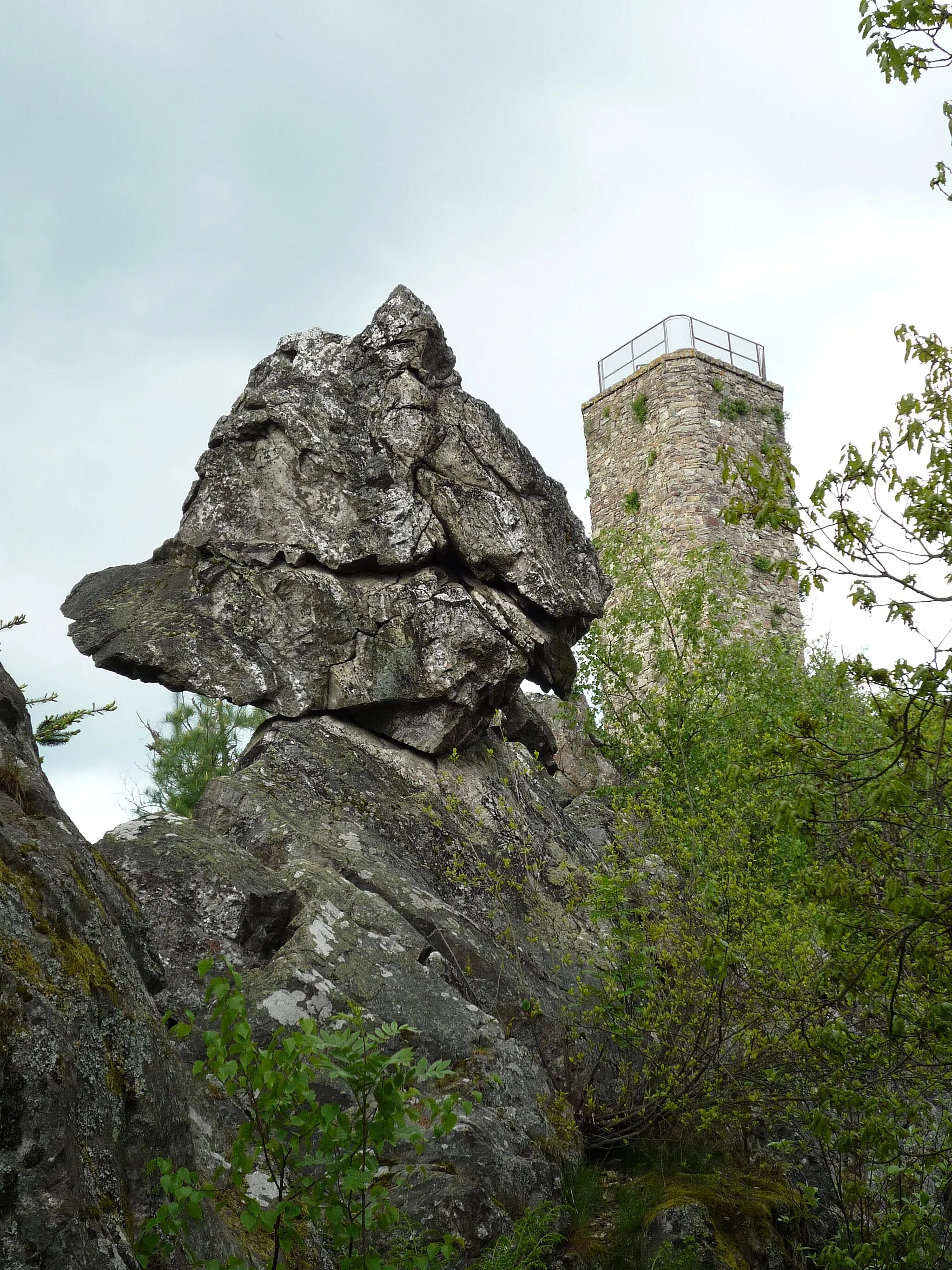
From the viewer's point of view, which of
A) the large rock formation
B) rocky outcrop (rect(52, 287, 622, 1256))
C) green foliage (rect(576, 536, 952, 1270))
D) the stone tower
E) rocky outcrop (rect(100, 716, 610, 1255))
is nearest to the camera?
green foliage (rect(576, 536, 952, 1270))

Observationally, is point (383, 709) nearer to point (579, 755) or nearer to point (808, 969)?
point (808, 969)

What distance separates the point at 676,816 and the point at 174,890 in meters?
4.03

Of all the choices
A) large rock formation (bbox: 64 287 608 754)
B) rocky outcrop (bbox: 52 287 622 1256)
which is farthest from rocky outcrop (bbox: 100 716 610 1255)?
large rock formation (bbox: 64 287 608 754)

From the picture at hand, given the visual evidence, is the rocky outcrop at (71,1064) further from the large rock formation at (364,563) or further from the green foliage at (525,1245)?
the large rock formation at (364,563)

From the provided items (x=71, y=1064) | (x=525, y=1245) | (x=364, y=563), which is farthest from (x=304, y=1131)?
(x=364, y=563)

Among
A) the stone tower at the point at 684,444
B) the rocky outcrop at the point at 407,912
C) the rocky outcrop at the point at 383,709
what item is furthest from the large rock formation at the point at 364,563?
the stone tower at the point at 684,444

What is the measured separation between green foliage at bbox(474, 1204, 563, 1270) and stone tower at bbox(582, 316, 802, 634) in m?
18.4

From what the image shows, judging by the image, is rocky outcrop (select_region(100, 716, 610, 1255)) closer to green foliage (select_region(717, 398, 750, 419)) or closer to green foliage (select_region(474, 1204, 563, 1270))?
green foliage (select_region(474, 1204, 563, 1270))

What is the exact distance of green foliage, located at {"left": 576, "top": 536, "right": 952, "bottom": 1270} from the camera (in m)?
4.39

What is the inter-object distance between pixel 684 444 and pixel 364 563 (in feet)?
51.4

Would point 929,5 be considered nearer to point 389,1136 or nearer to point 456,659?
point 389,1136

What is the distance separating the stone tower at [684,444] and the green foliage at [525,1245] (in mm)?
18434

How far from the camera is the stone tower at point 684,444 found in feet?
75.0

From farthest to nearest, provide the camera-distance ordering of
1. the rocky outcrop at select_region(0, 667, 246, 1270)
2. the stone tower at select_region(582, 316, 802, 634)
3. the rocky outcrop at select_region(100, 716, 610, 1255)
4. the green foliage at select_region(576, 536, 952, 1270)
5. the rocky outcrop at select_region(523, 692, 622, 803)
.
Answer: the stone tower at select_region(582, 316, 802, 634), the rocky outcrop at select_region(523, 692, 622, 803), the rocky outcrop at select_region(100, 716, 610, 1255), the green foliage at select_region(576, 536, 952, 1270), the rocky outcrop at select_region(0, 667, 246, 1270)
